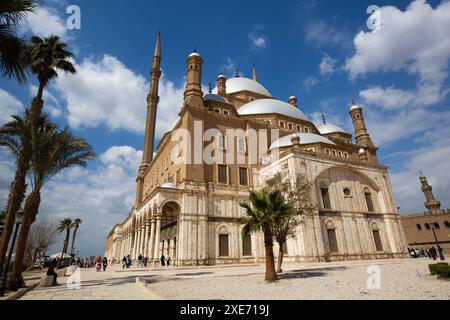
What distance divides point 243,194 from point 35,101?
18.2 m

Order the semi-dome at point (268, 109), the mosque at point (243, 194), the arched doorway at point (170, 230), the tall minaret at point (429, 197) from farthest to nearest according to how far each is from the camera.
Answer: the tall minaret at point (429, 197) < the semi-dome at point (268, 109) < the arched doorway at point (170, 230) < the mosque at point (243, 194)

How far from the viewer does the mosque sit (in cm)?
2297

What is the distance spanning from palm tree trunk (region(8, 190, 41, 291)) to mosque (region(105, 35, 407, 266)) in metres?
11.3

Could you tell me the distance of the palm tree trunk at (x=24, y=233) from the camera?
35.7 feet

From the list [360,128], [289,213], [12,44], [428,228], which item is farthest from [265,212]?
[428,228]

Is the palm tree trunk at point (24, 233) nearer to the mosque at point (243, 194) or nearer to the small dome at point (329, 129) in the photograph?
the mosque at point (243, 194)

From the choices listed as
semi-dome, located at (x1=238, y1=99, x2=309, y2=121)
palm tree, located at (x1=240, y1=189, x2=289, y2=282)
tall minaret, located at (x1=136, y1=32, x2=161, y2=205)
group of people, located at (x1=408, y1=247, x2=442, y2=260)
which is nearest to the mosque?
semi-dome, located at (x1=238, y1=99, x2=309, y2=121)

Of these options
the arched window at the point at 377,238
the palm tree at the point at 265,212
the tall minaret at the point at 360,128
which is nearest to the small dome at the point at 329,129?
the tall minaret at the point at 360,128

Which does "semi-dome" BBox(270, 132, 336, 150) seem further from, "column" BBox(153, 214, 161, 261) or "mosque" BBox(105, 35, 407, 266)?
"column" BBox(153, 214, 161, 261)

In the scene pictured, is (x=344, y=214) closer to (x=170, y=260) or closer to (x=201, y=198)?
(x=201, y=198)

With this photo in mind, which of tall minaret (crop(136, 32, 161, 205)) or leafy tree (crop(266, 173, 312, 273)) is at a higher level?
tall minaret (crop(136, 32, 161, 205))

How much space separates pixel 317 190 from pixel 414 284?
1561 cm

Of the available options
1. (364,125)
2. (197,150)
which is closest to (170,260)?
(197,150)

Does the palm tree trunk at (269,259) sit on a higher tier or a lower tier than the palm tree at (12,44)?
lower
